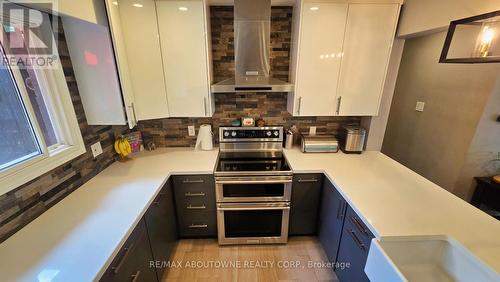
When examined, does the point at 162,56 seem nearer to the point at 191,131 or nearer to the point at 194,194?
the point at 191,131

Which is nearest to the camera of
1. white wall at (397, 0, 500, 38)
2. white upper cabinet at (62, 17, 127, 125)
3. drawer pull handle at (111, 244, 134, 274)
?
drawer pull handle at (111, 244, 134, 274)

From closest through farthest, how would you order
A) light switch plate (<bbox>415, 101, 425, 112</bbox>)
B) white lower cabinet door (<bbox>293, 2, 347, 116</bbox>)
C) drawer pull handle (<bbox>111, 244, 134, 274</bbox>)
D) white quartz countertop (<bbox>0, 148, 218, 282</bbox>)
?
white quartz countertop (<bbox>0, 148, 218, 282</bbox>), drawer pull handle (<bbox>111, 244, 134, 274</bbox>), white lower cabinet door (<bbox>293, 2, 347, 116</bbox>), light switch plate (<bbox>415, 101, 425, 112</bbox>)

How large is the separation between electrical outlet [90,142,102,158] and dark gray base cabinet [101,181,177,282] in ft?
2.06

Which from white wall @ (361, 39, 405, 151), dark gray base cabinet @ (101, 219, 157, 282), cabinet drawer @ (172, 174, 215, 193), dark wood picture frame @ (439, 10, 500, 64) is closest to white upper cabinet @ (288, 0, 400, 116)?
white wall @ (361, 39, 405, 151)

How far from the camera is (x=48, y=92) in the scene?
1272 millimetres

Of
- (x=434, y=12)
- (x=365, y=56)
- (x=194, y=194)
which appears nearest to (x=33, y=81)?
(x=194, y=194)

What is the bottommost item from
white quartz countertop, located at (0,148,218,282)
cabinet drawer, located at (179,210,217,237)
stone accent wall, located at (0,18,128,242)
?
cabinet drawer, located at (179,210,217,237)

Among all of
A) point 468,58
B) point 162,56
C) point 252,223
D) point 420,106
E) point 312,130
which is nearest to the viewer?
point 468,58

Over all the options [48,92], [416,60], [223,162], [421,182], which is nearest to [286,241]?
[223,162]

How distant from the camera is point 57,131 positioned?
1357 mm

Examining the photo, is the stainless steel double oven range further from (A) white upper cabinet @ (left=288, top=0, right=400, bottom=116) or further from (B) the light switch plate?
(B) the light switch plate

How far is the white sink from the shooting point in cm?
94

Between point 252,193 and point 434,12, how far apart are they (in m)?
1.98

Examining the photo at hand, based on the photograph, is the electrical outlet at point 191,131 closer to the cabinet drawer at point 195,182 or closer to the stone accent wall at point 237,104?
the stone accent wall at point 237,104
